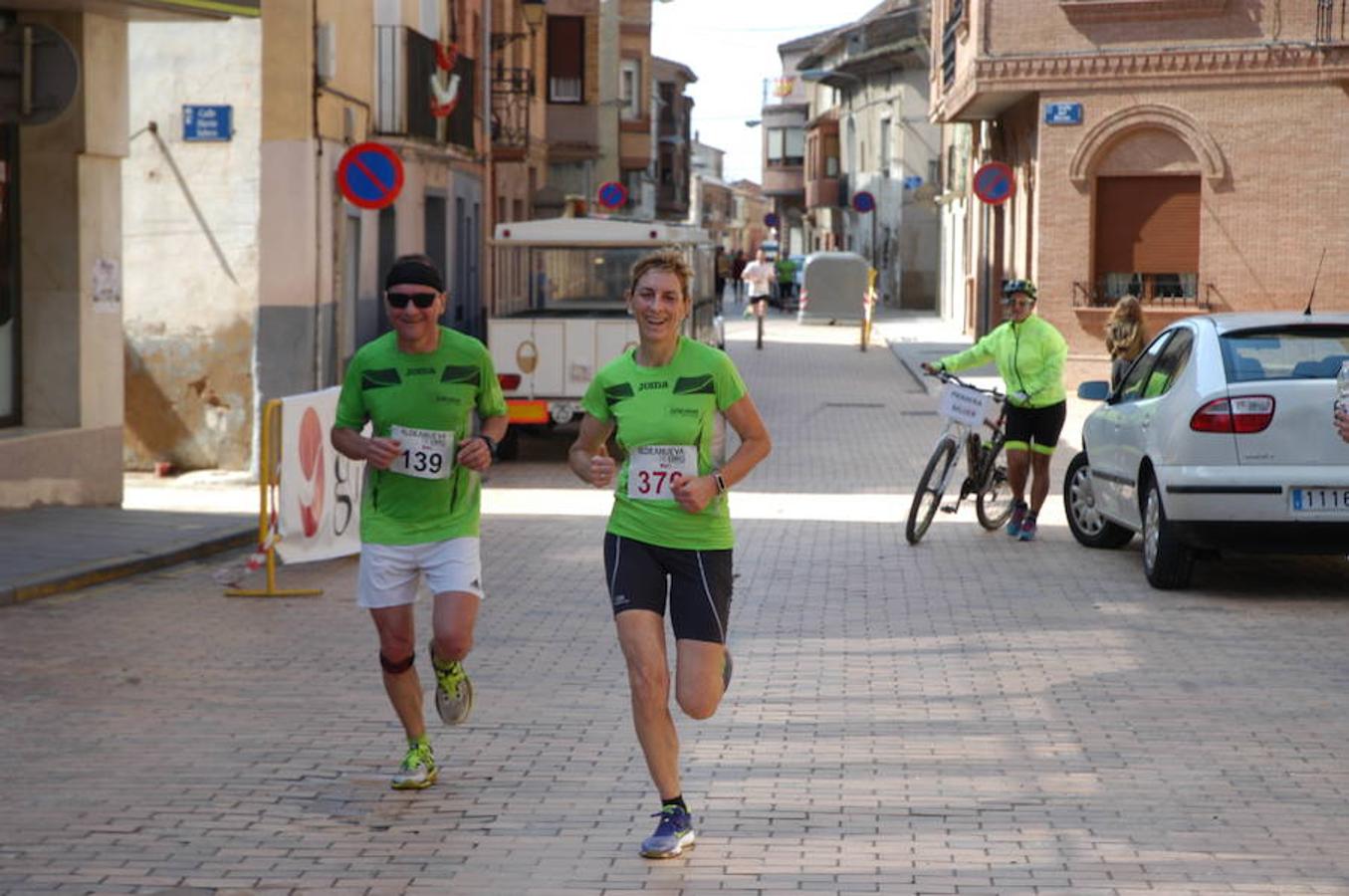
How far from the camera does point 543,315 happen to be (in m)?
22.5

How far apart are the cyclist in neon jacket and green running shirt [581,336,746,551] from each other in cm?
856

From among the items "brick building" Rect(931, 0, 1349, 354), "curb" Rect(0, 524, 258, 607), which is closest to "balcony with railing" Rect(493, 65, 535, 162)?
"brick building" Rect(931, 0, 1349, 354)

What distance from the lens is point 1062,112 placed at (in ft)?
99.5

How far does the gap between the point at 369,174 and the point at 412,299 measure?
38.1 feet

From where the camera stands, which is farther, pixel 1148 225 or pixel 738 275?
pixel 738 275

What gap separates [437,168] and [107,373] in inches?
509

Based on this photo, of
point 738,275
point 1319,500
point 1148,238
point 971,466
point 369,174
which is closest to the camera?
point 1319,500

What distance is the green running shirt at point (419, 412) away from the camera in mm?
7312

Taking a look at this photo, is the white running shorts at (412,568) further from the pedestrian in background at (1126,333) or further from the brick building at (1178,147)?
the brick building at (1178,147)

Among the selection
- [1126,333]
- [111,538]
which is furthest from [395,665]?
[1126,333]

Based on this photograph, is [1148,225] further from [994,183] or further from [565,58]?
[565,58]

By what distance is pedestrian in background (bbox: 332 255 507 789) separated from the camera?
7281 millimetres

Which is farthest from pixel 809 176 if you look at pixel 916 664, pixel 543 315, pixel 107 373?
pixel 916 664

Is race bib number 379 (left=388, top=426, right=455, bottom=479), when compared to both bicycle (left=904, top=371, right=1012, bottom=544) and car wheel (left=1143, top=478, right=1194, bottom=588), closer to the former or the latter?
car wheel (left=1143, top=478, right=1194, bottom=588)
